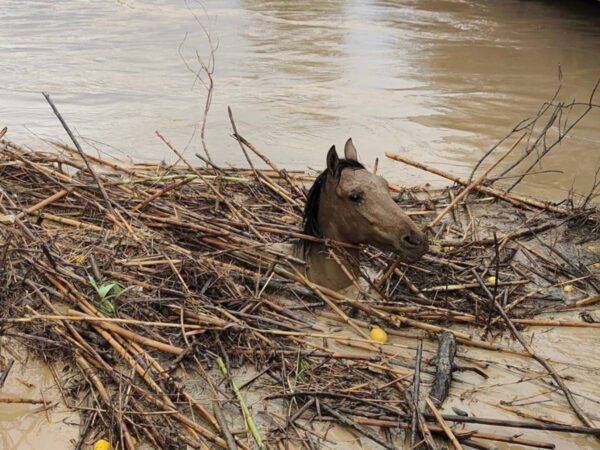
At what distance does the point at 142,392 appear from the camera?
267 centimetres

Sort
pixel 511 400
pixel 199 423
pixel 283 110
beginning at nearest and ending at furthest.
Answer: pixel 199 423
pixel 511 400
pixel 283 110

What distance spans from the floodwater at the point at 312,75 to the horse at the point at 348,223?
2.65m

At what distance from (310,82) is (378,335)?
262 inches

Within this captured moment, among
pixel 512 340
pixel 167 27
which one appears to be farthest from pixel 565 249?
pixel 167 27

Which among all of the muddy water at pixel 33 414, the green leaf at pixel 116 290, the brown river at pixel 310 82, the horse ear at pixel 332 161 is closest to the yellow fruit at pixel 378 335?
the brown river at pixel 310 82

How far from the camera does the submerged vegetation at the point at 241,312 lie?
2617 mm

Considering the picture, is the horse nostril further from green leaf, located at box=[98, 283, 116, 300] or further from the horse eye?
green leaf, located at box=[98, 283, 116, 300]

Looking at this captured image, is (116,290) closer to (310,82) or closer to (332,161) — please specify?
(332,161)

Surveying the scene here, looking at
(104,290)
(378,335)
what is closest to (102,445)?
(104,290)

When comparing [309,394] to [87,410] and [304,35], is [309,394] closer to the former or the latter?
[87,410]

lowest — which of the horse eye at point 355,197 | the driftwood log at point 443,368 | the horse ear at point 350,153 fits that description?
the driftwood log at point 443,368

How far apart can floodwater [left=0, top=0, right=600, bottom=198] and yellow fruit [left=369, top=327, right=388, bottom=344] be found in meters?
2.91

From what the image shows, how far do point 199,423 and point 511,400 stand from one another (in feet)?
4.48

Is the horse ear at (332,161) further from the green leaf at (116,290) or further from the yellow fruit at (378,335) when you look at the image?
the green leaf at (116,290)
